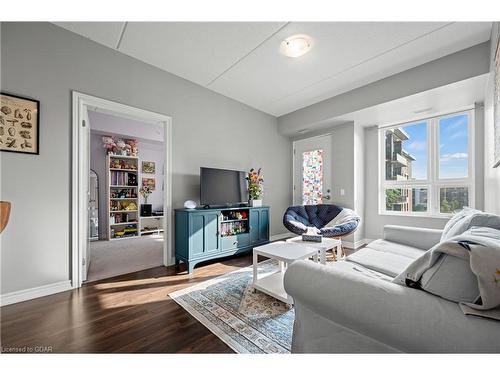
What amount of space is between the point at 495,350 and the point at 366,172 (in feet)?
12.6

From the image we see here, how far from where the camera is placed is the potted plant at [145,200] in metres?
5.46

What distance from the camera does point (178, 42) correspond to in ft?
7.62

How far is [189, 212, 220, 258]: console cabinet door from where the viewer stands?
270 cm

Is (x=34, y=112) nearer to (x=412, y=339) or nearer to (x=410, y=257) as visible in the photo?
(x=412, y=339)

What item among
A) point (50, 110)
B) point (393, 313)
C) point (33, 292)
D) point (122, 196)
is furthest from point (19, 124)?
point (122, 196)

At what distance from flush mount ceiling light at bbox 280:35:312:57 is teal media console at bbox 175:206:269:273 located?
6.82ft

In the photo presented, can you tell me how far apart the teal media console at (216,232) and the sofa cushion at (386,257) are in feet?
5.57

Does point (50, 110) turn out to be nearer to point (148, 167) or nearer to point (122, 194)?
point (122, 194)

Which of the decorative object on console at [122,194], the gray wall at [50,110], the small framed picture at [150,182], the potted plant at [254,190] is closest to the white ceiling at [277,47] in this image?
the gray wall at [50,110]

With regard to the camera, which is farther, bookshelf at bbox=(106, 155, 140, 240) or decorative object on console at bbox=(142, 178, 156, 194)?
decorative object on console at bbox=(142, 178, 156, 194)

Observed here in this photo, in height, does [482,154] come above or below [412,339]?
above

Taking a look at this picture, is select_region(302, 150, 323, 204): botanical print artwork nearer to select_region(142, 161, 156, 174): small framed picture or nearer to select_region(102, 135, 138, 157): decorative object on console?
select_region(142, 161, 156, 174): small framed picture

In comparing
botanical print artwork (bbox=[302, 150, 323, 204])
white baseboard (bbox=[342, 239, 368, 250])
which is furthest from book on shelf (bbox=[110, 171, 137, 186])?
white baseboard (bbox=[342, 239, 368, 250])
